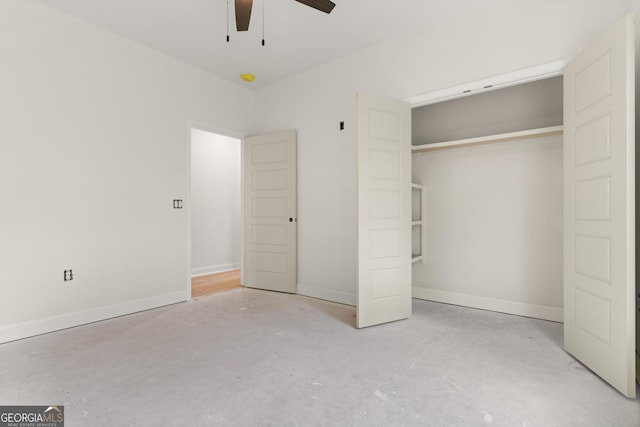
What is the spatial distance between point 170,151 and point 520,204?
13.2 ft

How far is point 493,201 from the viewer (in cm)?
344

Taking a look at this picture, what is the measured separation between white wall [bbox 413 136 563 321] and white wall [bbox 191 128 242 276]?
3.47 metres

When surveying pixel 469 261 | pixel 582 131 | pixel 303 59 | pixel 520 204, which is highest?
pixel 303 59

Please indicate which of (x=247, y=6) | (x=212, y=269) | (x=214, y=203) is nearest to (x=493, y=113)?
(x=247, y=6)

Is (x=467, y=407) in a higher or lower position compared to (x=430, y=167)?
lower

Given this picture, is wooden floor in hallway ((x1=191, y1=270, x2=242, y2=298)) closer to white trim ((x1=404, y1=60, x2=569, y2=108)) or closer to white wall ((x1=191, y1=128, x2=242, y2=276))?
white wall ((x1=191, y1=128, x2=242, y2=276))

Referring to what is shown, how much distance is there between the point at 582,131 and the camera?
7.17 feet

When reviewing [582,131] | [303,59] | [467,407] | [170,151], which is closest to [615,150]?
[582,131]

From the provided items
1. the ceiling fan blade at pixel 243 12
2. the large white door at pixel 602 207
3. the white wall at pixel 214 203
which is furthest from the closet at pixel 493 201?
the white wall at pixel 214 203

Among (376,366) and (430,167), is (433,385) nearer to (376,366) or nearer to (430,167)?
(376,366)

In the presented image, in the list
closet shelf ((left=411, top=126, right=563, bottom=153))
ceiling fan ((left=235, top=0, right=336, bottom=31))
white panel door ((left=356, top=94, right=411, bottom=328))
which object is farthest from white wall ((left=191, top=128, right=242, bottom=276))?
closet shelf ((left=411, top=126, right=563, bottom=153))

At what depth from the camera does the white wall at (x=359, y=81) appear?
260cm

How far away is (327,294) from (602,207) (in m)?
2.81

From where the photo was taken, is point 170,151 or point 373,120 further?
point 170,151
